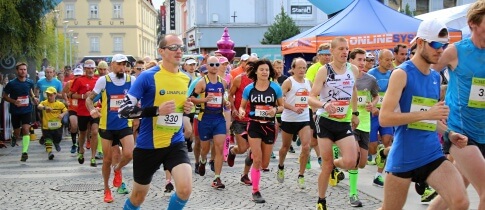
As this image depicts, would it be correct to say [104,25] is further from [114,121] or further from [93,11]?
[114,121]

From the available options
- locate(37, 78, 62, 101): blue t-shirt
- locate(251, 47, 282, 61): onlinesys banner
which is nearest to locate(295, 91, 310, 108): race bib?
locate(37, 78, 62, 101): blue t-shirt

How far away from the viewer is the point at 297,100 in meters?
9.43

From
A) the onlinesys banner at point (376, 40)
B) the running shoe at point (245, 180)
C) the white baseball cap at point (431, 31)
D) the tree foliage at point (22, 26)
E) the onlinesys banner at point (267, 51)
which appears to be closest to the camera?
the white baseball cap at point (431, 31)

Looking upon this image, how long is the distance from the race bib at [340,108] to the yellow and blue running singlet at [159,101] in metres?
1.95

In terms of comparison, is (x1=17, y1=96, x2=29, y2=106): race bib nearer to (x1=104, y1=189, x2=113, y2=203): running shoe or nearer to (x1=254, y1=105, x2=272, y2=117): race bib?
(x1=104, y1=189, x2=113, y2=203): running shoe

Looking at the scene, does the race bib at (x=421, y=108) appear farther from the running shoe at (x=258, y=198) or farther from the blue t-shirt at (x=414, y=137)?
Result: the running shoe at (x=258, y=198)

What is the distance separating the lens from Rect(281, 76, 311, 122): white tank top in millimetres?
9328

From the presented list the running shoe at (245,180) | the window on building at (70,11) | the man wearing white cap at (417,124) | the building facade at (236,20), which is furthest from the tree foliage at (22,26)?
the window on building at (70,11)

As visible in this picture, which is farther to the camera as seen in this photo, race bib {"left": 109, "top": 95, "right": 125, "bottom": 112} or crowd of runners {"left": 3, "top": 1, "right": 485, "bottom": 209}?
race bib {"left": 109, "top": 95, "right": 125, "bottom": 112}

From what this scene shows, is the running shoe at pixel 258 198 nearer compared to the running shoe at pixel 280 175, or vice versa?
the running shoe at pixel 258 198

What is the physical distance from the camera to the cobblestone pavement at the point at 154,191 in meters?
8.11

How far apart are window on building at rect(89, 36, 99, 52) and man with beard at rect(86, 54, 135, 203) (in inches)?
3328

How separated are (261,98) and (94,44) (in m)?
85.5

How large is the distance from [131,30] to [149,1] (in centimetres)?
1593
